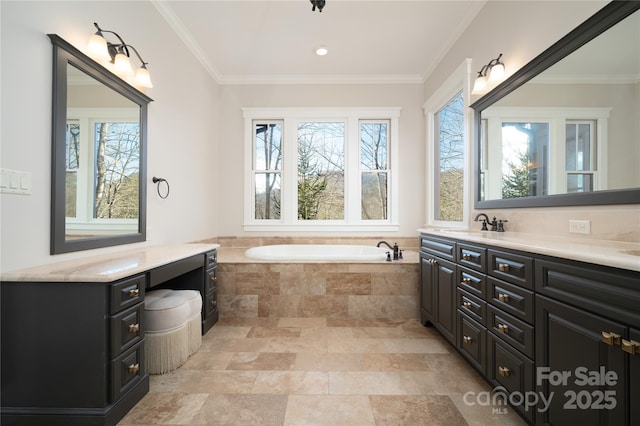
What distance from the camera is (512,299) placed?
138 centimetres

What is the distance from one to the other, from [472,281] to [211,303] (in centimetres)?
219

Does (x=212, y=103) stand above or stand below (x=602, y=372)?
above

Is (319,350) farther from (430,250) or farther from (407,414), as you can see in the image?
(430,250)

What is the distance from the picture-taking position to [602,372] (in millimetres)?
936

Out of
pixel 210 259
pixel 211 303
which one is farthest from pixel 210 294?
pixel 210 259

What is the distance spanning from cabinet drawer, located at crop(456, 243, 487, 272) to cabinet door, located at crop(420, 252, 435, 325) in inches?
18.3

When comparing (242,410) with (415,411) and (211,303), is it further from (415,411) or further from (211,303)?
(211,303)

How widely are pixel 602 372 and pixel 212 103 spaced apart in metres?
4.20

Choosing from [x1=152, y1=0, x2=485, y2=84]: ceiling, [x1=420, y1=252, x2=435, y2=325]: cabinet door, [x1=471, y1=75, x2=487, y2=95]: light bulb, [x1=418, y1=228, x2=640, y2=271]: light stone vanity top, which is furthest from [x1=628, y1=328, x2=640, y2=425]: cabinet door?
[x1=152, y1=0, x2=485, y2=84]: ceiling

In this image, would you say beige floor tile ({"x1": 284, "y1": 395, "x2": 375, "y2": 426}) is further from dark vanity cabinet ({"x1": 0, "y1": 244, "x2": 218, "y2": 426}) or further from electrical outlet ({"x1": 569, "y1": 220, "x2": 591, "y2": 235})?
electrical outlet ({"x1": 569, "y1": 220, "x2": 591, "y2": 235})

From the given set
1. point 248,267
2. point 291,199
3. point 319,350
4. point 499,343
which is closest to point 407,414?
point 499,343

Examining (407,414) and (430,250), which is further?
(430,250)

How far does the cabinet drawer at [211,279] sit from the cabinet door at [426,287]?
199 cm

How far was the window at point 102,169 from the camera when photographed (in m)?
1.64
